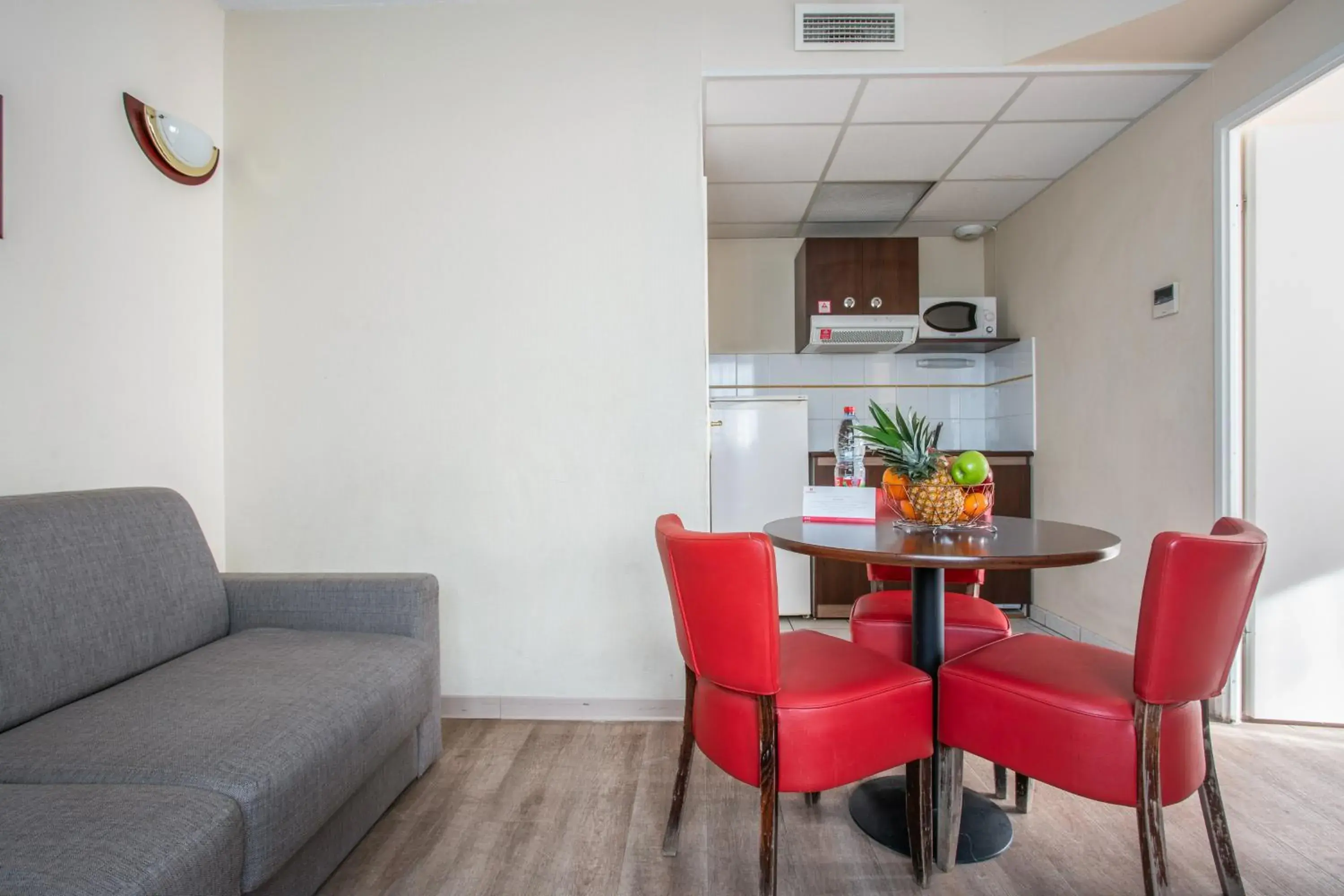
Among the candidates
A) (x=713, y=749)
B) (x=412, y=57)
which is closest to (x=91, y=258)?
(x=412, y=57)

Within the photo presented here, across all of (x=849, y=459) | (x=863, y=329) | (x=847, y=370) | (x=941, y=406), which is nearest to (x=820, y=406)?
(x=847, y=370)

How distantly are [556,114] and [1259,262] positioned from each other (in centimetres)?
259

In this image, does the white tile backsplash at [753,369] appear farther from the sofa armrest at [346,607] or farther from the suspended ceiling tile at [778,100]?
the sofa armrest at [346,607]

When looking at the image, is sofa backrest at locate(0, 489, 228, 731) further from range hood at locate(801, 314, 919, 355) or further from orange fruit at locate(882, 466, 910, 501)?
range hood at locate(801, 314, 919, 355)

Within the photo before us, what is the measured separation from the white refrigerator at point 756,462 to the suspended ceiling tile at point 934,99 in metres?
1.54

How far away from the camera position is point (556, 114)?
2527 millimetres

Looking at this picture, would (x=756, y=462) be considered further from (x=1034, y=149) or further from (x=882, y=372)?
(x=1034, y=149)

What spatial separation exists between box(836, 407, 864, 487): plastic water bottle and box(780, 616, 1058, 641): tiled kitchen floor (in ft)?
5.13

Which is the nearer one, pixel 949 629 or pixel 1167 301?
pixel 949 629

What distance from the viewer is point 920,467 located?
1687mm

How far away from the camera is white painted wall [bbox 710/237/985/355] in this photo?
4508mm

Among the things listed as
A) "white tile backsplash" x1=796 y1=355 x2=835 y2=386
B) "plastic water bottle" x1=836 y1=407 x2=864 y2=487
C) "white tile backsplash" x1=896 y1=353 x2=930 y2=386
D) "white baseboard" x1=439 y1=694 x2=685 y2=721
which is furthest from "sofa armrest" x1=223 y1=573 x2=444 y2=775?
"white tile backsplash" x1=896 y1=353 x2=930 y2=386

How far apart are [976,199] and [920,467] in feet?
9.20

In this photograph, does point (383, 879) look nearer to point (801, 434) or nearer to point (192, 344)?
point (192, 344)
